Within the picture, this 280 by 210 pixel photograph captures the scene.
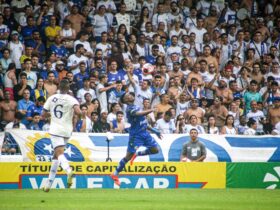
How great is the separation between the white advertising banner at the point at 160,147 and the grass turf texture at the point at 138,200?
3154 millimetres

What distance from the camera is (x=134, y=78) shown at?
22578mm

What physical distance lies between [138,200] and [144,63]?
904cm

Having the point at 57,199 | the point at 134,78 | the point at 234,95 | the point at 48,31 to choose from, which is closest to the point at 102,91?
the point at 134,78

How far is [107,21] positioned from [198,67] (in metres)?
3.22

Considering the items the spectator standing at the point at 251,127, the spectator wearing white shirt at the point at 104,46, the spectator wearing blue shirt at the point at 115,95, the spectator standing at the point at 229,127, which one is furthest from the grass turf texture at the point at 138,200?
the spectator wearing white shirt at the point at 104,46

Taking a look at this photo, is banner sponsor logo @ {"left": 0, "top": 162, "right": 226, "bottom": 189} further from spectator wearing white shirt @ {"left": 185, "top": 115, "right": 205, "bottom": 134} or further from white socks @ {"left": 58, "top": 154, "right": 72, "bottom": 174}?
white socks @ {"left": 58, "top": 154, "right": 72, "bottom": 174}

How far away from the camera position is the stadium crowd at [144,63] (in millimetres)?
21312

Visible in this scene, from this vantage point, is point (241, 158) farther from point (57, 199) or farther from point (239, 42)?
point (57, 199)

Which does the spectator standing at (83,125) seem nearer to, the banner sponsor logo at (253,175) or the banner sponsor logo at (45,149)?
the banner sponsor logo at (45,149)

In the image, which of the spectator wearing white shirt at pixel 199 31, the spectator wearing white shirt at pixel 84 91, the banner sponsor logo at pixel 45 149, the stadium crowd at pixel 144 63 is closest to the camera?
the banner sponsor logo at pixel 45 149

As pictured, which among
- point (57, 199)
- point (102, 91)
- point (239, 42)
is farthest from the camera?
point (239, 42)

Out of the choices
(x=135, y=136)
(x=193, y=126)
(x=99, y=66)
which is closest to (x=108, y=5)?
(x=99, y=66)

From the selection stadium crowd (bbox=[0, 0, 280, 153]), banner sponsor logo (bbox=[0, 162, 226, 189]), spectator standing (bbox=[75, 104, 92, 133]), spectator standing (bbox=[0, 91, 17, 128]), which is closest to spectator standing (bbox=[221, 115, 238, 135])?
stadium crowd (bbox=[0, 0, 280, 153])

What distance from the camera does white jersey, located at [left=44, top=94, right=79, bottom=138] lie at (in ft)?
49.7
